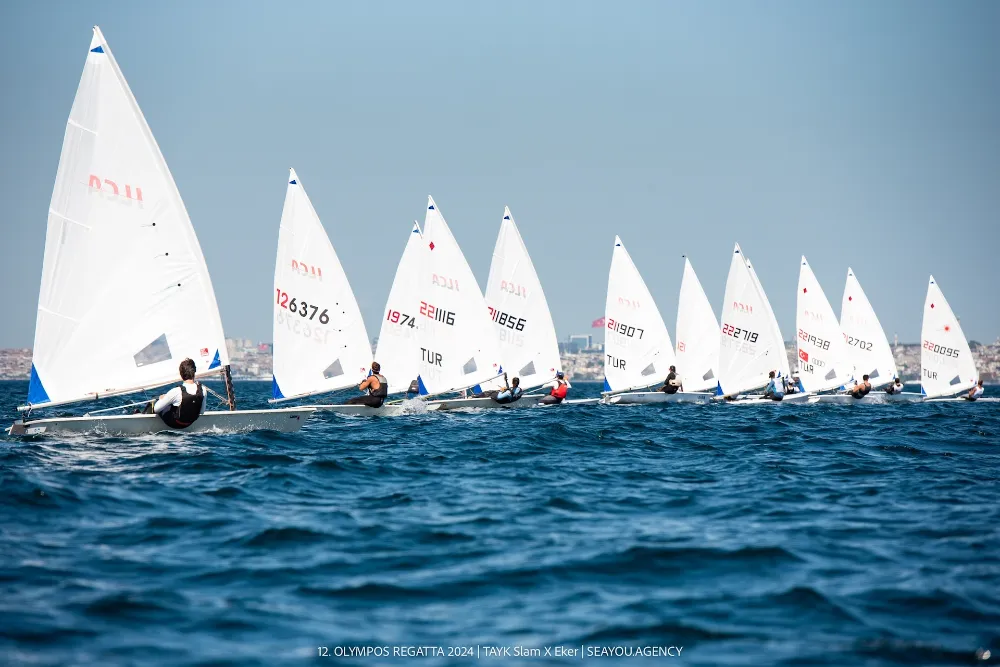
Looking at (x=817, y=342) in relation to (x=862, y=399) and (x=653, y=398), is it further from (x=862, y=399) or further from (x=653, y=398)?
(x=653, y=398)

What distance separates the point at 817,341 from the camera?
137ft

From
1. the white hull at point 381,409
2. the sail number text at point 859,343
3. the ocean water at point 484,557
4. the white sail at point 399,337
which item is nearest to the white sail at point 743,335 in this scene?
the sail number text at point 859,343

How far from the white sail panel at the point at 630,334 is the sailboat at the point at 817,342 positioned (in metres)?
6.23

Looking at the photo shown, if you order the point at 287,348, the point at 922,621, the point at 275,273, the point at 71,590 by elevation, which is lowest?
the point at 922,621

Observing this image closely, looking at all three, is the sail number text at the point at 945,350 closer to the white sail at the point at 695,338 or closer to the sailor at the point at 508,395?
the white sail at the point at 695,338

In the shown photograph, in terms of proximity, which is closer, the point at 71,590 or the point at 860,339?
the point at 71,590

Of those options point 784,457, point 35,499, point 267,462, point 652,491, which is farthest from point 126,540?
point 784,457

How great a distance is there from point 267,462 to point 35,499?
371 cm

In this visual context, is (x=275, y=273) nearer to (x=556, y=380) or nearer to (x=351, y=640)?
(x=556, y=380)

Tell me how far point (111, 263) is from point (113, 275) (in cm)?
20

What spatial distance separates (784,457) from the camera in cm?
1541

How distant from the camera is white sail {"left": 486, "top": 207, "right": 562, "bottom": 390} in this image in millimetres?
34188

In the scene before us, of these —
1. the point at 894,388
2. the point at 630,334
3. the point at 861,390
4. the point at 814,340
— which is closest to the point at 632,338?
the point at 630,334

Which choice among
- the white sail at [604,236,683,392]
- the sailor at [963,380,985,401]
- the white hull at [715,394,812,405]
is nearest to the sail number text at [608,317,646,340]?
the white sail at [604,236,683,392]
